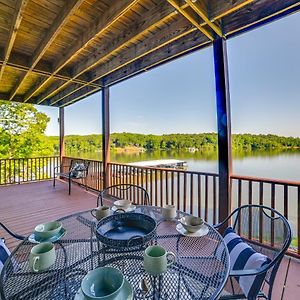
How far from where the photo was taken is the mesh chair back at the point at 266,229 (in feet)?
4.21

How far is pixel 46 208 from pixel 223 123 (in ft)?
13.1

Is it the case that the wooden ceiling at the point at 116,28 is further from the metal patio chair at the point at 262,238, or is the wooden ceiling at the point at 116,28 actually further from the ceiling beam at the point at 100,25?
the metal patio chair at the point at 262,238

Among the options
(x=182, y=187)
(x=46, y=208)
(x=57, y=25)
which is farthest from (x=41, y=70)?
(x=182, y=187)

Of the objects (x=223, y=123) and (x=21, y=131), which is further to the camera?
(x=21, y=131)

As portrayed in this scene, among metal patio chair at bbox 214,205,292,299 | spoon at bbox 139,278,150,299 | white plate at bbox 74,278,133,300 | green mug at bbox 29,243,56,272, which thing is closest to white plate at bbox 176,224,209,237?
metal patio chair at bbox 214,205,292,299

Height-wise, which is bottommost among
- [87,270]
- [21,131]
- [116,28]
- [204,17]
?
[87,270]

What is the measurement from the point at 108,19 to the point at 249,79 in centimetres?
598

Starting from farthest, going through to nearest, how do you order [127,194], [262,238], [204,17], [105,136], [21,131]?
1. [21,131]
2. [105,136]
3. [127,194]
4. [262,238]
5. [204,17]

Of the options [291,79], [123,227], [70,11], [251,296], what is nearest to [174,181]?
[123,227]

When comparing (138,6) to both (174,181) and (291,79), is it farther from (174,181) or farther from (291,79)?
(291,79)

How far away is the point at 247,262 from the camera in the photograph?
133 cm

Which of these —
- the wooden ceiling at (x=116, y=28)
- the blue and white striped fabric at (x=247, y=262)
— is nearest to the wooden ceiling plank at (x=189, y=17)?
the wooden ceiling at (x=116, y=28)

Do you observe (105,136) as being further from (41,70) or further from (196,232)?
(196,232)

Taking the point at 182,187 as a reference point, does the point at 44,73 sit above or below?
above
